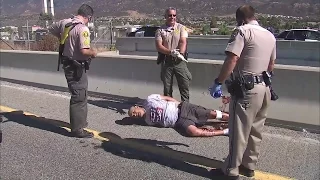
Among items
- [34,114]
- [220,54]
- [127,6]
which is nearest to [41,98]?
[34,114]

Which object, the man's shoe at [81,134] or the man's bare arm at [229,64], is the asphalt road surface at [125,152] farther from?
the man's bare arm at [229,64]

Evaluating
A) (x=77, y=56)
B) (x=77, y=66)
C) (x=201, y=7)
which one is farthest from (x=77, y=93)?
(x=201, y=7)

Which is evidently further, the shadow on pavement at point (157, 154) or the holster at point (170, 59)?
the holster at point (170, 59)

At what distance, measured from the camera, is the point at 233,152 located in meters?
4.14

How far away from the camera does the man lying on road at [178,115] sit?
226 inches

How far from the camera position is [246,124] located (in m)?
4.08

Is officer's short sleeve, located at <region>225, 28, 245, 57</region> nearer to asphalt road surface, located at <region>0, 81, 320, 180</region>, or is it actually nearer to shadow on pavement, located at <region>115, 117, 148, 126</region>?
asphalt road surface, located at <region>0, 81, 320, 180</region>

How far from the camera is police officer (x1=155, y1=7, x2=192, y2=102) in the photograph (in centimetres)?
648

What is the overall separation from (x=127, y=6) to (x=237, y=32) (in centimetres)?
12668

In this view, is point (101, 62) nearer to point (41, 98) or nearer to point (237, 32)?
point (41, 98)

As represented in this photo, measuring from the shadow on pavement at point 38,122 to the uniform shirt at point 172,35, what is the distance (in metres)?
2.11

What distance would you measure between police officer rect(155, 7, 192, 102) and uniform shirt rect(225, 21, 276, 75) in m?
2.53

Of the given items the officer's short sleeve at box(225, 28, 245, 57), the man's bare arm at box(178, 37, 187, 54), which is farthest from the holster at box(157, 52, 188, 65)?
the officer's short sleeve at box(225, 28, 245, 57)

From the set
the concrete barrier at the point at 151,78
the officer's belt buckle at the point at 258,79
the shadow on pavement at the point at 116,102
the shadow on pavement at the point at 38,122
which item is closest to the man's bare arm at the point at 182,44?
the concrete barrier at the point at 151,78
